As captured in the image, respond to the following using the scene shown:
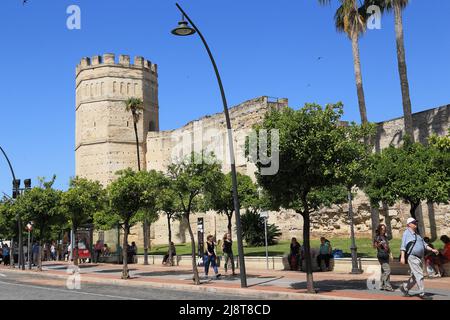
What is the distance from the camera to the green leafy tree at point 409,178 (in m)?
16.8

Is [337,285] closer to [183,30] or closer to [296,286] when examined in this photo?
[296,286]

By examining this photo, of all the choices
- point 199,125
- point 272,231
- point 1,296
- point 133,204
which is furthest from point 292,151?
point 199,125

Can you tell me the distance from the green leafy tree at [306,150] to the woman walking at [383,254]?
5.65ft

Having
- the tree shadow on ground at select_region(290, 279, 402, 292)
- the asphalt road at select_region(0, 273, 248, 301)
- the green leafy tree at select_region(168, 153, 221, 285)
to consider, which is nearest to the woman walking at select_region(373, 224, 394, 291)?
the tree shadow on ground at select_region(290, 279, 402, 292)

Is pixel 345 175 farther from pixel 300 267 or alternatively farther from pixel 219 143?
pixel 219 143

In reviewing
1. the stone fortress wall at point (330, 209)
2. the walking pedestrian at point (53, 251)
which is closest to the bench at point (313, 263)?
the stone fortress wall at point (330, 209)

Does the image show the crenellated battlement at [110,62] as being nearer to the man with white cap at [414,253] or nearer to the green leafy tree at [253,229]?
the green leafy tree at [253,229]

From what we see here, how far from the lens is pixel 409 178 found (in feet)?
55.9

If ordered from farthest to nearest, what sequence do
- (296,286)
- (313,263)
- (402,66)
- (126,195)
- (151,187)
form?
(402,66) < (313,263) < (126,195) < (151,187) < (296,286)

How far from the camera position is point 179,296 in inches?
548

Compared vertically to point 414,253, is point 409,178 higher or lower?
higher

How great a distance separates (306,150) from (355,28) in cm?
1477

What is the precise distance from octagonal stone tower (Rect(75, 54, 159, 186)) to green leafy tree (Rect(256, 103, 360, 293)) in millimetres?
44406

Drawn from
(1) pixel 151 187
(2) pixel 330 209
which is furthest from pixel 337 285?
(2) pixel 330 209
